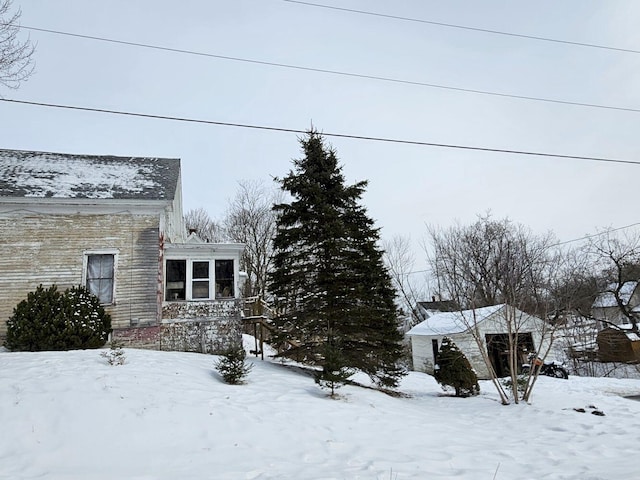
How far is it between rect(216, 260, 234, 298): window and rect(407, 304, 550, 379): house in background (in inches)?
440

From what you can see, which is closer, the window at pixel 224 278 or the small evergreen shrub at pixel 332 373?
the small evergreen shrub at pixel 332 373

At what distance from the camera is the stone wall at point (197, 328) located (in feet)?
42.1

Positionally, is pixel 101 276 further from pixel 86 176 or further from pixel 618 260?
pixel 618 260

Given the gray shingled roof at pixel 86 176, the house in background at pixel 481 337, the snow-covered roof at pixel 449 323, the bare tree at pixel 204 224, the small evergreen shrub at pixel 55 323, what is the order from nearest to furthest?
1. the small evergreen shrub at pixel 55 323
2. the gray shingled roof at pixel 86 176
3. the snow-covered roof at pixel 449 323
4. the house in background at pixel 481 337
5. the bare tree at pixel 204 224

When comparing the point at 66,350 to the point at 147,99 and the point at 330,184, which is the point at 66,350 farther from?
the point at 330,184

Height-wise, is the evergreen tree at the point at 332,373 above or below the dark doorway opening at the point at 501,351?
above

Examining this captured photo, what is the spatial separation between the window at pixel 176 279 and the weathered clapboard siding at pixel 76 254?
812 mm

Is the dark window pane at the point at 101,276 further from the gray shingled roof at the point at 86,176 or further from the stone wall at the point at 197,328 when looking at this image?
the gray shingled roof at the point at 86,176

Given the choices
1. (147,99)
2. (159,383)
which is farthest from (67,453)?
(147,99)

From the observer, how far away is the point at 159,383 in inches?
306

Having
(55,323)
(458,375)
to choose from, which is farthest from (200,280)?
(458,375)

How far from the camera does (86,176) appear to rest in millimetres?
14484

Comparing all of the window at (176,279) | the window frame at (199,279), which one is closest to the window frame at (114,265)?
the window frame at (199,279)

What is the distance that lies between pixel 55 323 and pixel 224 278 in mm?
5242
